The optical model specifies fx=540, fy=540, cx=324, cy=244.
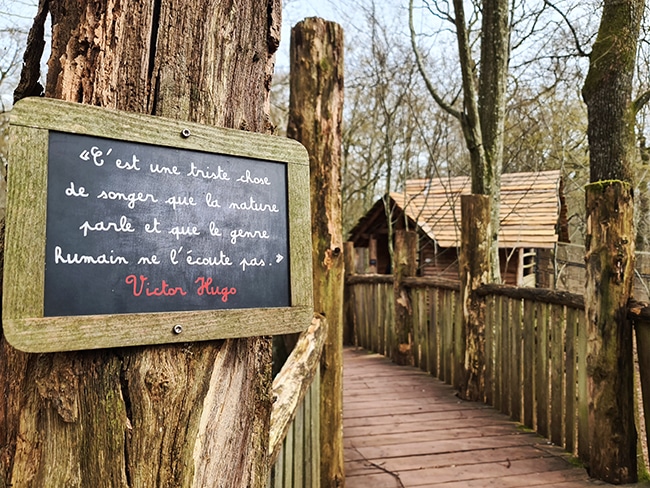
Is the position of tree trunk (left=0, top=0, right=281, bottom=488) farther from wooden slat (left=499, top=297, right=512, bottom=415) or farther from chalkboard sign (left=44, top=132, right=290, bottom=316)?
wooden slat (left=499, top=297, right=512, bottom=415)

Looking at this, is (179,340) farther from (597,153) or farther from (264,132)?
(597,153)

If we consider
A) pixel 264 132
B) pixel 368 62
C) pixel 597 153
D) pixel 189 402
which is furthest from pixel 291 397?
pixel 368 62

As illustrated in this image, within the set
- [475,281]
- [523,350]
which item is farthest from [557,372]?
[475,281]

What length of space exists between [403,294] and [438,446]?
3.23m

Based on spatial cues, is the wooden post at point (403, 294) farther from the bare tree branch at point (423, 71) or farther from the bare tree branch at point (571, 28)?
the bare tree branch at point (571, 28)

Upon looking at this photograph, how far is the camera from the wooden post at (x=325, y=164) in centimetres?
315

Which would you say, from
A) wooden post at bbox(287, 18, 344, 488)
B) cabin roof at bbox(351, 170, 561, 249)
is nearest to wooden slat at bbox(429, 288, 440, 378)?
wooden post at bbox(287, 18, 344, 488)

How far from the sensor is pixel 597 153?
6703 millimetres

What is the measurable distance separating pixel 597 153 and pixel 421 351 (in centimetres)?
330

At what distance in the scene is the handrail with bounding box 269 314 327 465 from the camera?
6.49ft

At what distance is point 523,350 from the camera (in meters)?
4.69

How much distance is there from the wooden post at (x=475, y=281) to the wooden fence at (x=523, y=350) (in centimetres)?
12

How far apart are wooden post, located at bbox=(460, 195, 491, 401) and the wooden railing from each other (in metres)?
2.79

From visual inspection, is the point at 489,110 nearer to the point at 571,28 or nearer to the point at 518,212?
the point at 571,28
